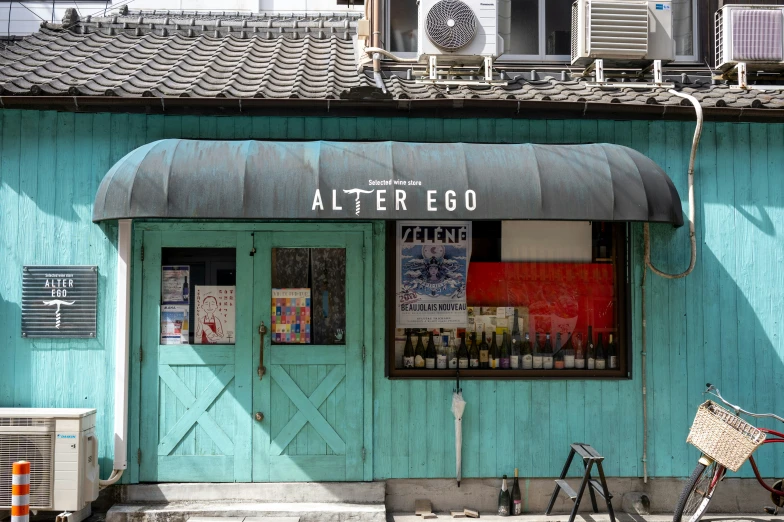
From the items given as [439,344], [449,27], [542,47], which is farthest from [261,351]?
[542,47]

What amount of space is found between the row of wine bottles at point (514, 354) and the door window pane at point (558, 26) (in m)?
3.63

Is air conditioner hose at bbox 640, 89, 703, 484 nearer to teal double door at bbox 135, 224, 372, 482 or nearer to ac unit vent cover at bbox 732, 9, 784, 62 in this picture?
ac unit vent cover at bbox 732, 9, 784, 62

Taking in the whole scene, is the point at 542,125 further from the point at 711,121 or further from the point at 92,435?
the point at 92,435

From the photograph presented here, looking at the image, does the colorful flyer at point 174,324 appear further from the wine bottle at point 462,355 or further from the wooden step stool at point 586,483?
the wooden step stool at point 586,483

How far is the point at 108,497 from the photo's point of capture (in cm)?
727

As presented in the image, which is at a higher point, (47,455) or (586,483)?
(47,455)

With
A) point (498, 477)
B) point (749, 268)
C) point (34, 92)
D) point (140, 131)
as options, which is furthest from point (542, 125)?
point (34, 92)

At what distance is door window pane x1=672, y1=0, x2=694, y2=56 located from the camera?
29.8 ft

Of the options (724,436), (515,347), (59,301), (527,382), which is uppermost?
(59,301)

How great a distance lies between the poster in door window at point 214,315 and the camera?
7.51 meters

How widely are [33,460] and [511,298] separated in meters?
5.00

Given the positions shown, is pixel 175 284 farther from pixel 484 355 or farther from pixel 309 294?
pixel 484 355

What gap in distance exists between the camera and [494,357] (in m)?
7.73

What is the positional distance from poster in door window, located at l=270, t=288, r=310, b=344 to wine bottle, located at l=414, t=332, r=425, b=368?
116cm
